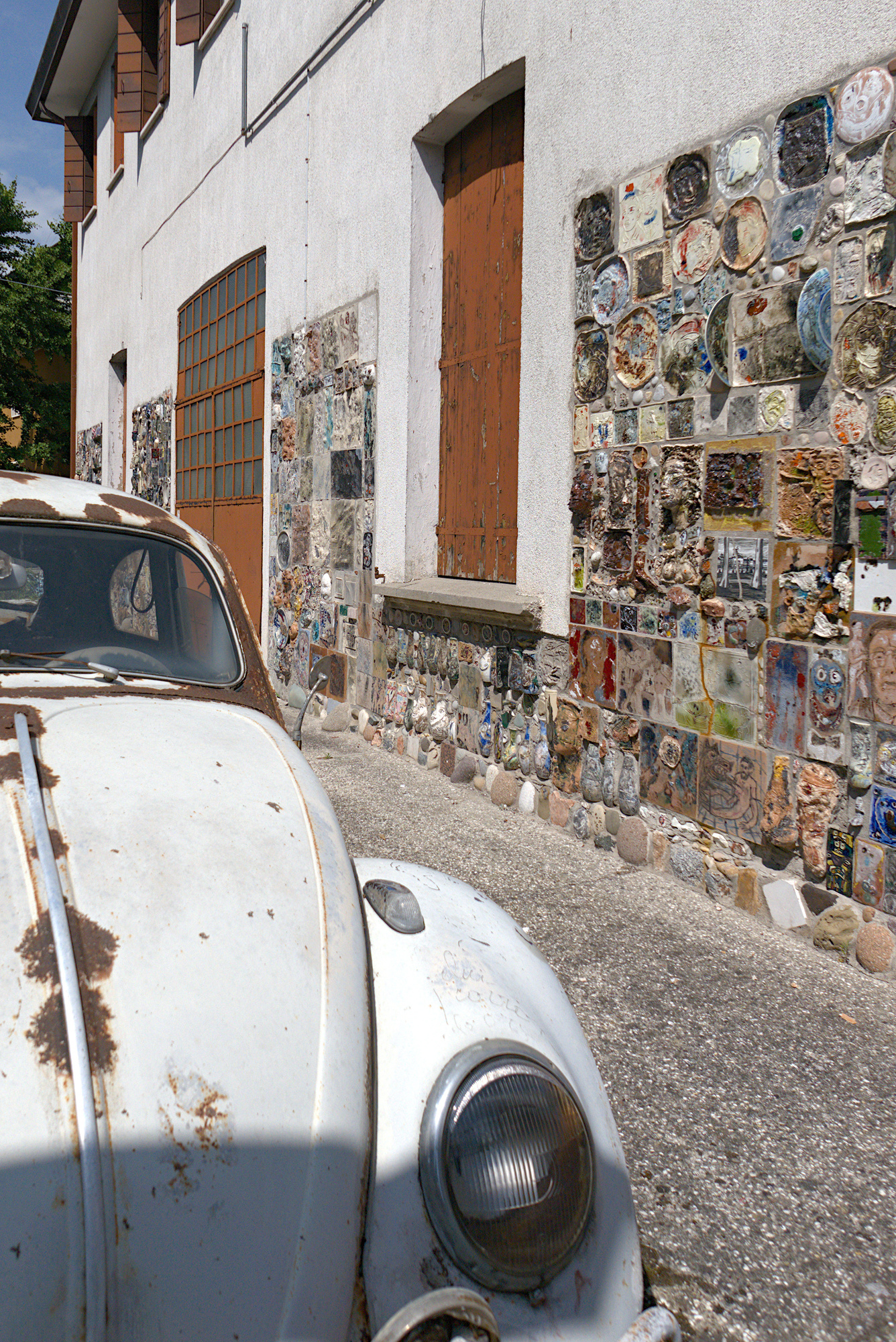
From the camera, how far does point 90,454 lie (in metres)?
16.9

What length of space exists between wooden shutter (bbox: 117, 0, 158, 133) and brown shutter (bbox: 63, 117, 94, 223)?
522cm

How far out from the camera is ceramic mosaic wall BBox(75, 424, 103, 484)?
16156 mm

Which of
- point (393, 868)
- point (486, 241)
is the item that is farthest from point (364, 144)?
point (393, 868)

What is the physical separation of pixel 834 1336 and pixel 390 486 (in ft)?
18.0

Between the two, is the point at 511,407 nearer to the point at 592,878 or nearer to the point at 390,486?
the point at 390,486

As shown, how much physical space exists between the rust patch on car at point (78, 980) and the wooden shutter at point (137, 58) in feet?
46.6

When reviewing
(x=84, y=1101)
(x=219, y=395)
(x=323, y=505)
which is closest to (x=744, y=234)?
(x=84, y=1101)

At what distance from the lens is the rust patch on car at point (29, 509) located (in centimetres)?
258

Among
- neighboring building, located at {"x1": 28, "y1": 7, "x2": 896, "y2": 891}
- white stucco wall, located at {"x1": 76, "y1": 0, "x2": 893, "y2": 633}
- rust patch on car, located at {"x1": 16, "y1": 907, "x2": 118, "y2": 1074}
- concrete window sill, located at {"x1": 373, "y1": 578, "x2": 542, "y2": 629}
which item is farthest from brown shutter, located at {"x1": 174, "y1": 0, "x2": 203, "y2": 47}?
rust patch on car, located at {"x1": 16, "y1": 907, "x2": 118, "y2": 1074}

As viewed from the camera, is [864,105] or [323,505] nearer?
[864,105]

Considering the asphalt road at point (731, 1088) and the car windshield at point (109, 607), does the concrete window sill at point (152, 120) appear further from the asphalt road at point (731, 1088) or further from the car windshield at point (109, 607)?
the car windshield at point (109, 607)

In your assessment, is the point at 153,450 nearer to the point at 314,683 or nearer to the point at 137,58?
the point at 137,58

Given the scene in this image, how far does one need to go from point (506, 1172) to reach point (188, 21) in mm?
12104

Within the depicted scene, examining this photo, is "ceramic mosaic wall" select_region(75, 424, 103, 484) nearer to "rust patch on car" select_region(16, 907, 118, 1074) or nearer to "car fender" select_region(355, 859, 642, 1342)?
"car fender" select_region(355, 859, 642, 1342)
